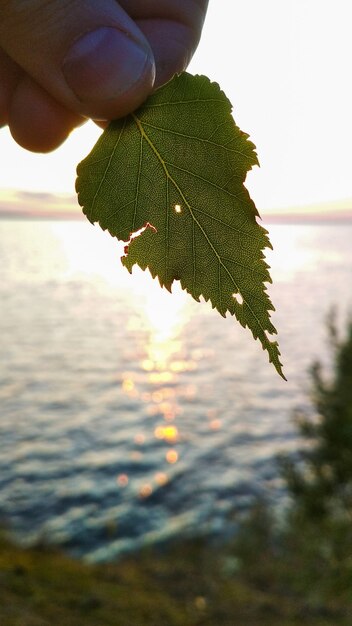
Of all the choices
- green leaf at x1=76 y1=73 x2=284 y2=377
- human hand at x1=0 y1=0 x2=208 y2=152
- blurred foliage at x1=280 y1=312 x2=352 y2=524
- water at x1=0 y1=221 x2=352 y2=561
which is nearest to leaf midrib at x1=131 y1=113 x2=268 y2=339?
green leaf at x1=76 y1=73 x2=284 y2=377

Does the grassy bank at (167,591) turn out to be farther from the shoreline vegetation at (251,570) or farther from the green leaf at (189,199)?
the green leaf at (189,199)

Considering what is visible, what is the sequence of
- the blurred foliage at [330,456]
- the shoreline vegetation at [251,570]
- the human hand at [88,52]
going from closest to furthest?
the human hand at [88,52] → the shoreline vegetation at [251,570] → the blurred foliage at [330,456]

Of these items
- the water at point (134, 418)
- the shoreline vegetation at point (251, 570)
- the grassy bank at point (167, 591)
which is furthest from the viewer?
the water at point (134, 418)

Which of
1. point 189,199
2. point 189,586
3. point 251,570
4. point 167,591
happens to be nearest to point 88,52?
point 189,199

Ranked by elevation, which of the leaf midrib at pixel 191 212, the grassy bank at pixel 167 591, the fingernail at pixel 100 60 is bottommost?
the grassy bank at pixel 167 591

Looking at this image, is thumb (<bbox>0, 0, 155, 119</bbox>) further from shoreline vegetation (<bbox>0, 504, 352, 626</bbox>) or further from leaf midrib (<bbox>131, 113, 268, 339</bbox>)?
shoreline vegetation (<bbox>0, 504, 352, 626</bbox>)

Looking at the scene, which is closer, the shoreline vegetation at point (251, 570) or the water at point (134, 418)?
the shoreline vegetation at point (251, 570)

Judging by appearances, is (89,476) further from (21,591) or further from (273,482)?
(21,591)

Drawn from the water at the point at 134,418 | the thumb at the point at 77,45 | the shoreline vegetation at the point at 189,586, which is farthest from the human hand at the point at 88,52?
the shoreline vegetation at the point at 189,586
